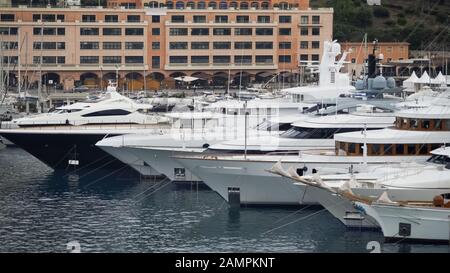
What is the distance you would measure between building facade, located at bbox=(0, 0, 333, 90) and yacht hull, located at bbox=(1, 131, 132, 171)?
29.7 m

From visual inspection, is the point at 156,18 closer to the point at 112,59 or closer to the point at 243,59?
the point at 112,59

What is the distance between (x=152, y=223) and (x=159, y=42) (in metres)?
48.1

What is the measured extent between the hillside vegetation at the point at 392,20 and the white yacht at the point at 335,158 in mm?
56509

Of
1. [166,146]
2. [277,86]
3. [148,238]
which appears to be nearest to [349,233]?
[148,238]

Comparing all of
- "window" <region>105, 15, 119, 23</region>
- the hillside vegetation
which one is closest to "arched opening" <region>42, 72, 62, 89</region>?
"window" <region>105, 15, 119, 23</region>

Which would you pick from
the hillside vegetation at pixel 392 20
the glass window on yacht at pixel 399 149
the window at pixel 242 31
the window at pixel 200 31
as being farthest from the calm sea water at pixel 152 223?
the hillside vegetation at pixel 392 20

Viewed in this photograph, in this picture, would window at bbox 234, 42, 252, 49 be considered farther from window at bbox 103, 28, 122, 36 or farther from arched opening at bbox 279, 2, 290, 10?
window at bbox 103, 28, 122, 36

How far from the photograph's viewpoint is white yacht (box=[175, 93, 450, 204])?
37.7m

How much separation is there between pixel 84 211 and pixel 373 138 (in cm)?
997

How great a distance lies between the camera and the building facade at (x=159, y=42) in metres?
82.7

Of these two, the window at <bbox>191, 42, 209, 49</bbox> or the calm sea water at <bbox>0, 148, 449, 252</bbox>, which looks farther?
the window at <bbox>191, 42, 209, 49</bbox>

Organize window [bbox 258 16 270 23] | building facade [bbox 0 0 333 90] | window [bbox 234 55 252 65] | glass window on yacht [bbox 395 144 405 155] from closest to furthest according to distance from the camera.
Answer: glass window on yacht [bbox 395 144 405 155], building facade [bbox 0 0 333 90], window [bbox 234 55 252 65], window [bbox 258 16 270 23]

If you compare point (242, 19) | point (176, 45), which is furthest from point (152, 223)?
point (242, 19)
